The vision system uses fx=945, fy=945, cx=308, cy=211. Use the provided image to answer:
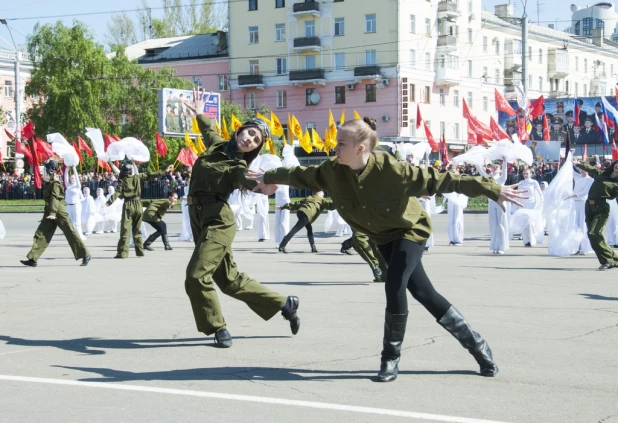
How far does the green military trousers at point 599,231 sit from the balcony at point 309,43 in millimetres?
59180

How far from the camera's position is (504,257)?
17.2 metres

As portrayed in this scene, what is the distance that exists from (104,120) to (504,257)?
166ft

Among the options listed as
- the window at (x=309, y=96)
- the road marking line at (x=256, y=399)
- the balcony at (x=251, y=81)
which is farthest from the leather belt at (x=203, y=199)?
the balcony at (x=251, y=81)

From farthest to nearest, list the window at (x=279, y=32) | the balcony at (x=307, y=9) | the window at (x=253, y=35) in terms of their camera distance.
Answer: the window at (x=253, y=35)
the window at (x=279, y=32)
the balcony at (x=307, y=9)

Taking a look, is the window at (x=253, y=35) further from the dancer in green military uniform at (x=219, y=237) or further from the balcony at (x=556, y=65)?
the dancer in green military uniform at (x=219, y=237)

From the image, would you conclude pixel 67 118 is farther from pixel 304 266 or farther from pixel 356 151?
pixel 356 151

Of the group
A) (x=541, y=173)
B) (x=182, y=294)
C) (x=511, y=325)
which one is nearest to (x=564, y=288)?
(x=511, y=325)

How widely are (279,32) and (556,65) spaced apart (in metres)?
31.3

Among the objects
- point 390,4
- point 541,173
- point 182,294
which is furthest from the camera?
point 390,4

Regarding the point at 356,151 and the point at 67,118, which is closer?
the point at 356,151

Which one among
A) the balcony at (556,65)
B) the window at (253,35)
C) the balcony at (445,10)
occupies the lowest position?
the balcony at (556,65)

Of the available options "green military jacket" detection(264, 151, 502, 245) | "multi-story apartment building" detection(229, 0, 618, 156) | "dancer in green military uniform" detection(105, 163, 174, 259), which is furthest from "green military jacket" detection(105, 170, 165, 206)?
"multi-story apartment building" detection(229, 0, 618, 156)

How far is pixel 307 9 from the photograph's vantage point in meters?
72.2

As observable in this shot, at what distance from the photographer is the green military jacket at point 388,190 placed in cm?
594
